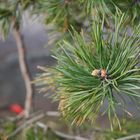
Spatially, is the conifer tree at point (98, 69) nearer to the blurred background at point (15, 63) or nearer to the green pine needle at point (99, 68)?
the green pine needle at point (99, 68)

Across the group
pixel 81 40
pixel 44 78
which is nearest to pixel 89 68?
pixel 81 40

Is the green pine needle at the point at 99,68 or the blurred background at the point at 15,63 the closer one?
the green pine needle at the point at 99,68

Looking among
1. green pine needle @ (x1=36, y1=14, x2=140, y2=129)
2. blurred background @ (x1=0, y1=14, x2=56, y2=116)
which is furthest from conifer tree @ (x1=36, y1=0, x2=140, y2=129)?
blurred background @ (x1=0, y1=14, x2=56, y2=116)

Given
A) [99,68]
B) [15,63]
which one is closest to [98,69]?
[99,68]

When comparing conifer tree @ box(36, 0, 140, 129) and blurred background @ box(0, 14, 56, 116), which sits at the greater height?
blurred background @ box(0, 14, 56, 116)

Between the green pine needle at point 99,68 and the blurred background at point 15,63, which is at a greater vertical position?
the blurred background at point 15,63

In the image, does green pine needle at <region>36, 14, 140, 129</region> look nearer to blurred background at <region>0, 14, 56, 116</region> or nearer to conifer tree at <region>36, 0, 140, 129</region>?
conifer tree at <region>36, 0, 140, 129</region>

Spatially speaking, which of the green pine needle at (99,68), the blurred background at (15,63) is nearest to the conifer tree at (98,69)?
the green pine needle at (99,68)

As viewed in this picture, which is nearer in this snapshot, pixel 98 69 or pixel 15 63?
pixel 98 69

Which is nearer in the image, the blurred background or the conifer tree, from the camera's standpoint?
the conifer tree

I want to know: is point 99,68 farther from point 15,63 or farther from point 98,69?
point 15,63

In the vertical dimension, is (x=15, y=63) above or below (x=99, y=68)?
above
